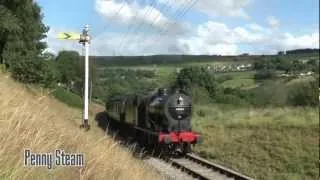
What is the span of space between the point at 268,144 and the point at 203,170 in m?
11.7

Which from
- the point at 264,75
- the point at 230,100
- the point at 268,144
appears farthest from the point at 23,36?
the point at 264,75

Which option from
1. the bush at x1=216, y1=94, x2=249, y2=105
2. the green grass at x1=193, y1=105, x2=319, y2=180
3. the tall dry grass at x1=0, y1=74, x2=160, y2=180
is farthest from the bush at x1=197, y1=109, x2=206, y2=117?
the tall dry grass at x1=0, y1=74, x2=160, y2=180

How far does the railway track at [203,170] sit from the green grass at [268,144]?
4.13 ft

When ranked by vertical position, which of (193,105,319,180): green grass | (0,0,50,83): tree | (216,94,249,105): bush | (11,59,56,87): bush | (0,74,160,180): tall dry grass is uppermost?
(0,0,50,83): tree

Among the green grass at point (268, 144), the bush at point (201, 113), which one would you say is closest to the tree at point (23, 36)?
the green grass at point (268, 144)

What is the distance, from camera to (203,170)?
22484mm

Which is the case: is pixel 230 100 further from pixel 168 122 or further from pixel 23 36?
pixel 168 122

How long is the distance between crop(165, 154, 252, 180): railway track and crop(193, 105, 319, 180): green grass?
4.13 feet

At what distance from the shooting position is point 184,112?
28250 mm

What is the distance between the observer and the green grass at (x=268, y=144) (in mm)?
25625

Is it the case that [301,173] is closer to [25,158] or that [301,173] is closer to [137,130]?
[137,130]

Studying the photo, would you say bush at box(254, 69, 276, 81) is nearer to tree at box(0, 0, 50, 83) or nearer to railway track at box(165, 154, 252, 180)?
tree at box(0, 0, 50, 83)

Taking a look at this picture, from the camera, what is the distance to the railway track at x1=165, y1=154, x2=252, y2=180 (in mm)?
20234

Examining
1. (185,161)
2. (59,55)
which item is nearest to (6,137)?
(185,161)
